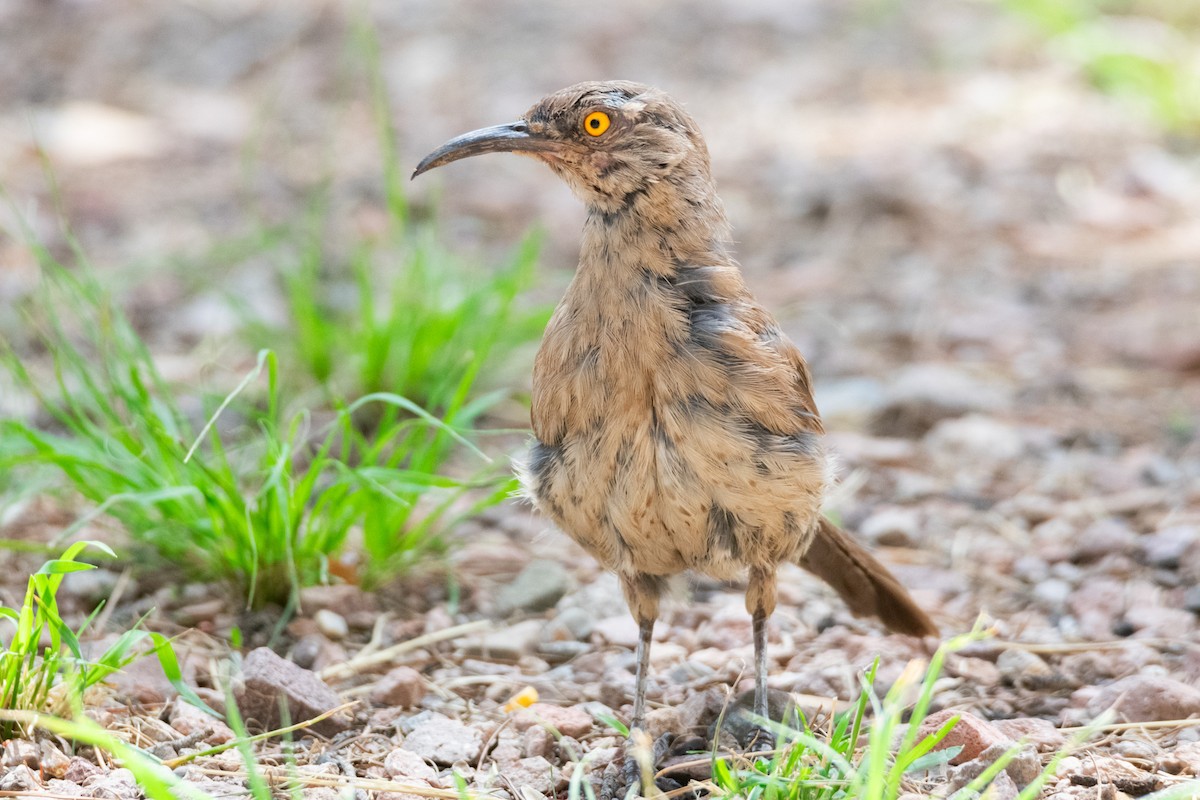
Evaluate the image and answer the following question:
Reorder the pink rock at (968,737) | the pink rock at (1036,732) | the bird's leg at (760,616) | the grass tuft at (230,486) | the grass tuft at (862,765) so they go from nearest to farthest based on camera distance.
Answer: the grass tuft at (862,765)
the pink rock at (968,737)
the pink rock at (1036,732)
the bird's leg at (760,616)
the grass tuft at (230,486)

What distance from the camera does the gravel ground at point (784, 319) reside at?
3.47 metres

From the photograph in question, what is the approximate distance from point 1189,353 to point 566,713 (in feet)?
11.9

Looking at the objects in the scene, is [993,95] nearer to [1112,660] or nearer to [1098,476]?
[1098,476]

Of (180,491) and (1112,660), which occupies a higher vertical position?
(180,491)

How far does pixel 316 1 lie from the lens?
9.90 metres

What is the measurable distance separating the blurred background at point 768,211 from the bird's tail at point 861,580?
420mm

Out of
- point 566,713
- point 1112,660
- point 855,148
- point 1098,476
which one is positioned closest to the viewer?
point 566,713

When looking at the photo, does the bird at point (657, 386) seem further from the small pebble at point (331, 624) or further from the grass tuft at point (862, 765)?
the small pebble at point (331, 624)

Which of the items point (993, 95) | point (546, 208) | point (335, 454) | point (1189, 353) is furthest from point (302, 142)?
point (1189, 353)

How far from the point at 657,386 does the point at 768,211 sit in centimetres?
460

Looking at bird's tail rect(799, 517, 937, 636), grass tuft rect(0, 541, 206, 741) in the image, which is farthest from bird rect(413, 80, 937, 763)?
grass tuft rect(0, 541, 206, 741)

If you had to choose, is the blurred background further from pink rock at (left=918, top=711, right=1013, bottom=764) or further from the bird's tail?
pink rock at (left=918, top=711, right=1013, bottom=764)

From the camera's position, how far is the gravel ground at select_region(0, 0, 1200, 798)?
3.47 meters

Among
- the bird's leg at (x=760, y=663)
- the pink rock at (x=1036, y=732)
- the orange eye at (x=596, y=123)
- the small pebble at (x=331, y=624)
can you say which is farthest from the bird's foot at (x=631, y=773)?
the orange eye at (x=596, y=123)
